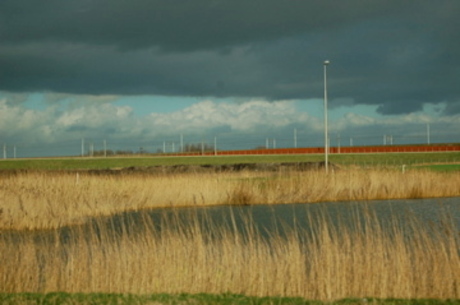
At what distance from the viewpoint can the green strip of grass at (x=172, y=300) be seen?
9.64 meters

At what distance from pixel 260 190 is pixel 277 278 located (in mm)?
17721

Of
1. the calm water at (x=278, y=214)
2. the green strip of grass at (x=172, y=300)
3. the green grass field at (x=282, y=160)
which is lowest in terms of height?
the calm water at (x=278, y=214)

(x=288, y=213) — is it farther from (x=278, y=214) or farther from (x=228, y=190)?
(x=228, y=190)

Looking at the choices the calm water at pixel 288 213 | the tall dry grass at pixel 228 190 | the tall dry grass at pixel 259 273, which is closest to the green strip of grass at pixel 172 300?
the tall dry grass at pixel 259 273

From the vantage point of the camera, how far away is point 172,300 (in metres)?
9.72

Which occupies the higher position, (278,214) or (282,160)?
(282,160)

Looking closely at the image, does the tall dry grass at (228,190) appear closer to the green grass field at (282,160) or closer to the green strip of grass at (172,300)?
the green strip of grass at (172,300)

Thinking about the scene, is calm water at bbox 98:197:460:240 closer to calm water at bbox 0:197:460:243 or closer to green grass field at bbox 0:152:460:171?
calm water at bbox 0:197:460:243

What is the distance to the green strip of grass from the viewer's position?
9.64 metres

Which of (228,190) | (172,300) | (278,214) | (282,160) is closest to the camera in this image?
(172,300)

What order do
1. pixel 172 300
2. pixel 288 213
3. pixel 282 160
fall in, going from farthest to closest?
pixel 282 160
pixel 288 213
pixel 172 300

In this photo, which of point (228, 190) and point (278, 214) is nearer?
point (278, 214)

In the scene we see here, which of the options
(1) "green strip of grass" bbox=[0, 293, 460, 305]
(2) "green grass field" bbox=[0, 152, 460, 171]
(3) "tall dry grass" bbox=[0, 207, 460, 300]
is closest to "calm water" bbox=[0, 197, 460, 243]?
(3) "tall dry grass" bbox=[0, 207, 460, 300]

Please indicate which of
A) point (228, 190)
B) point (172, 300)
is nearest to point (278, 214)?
point (228, 190)
